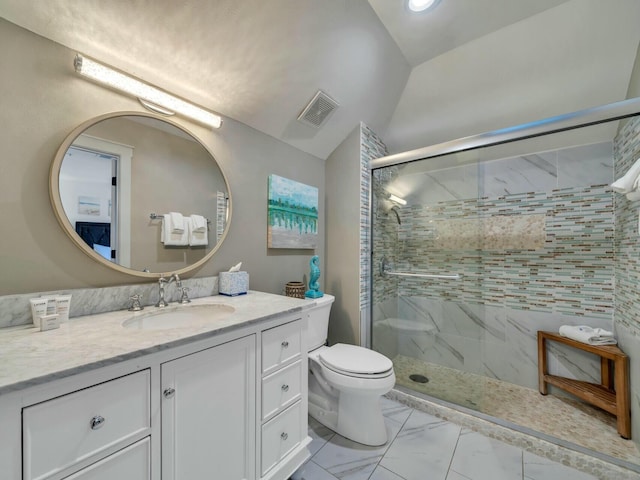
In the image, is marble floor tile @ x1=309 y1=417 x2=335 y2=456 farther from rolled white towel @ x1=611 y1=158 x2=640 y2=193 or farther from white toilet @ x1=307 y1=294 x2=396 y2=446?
rolled white towel @ x1=611 y1=158 x2=640 y2=193

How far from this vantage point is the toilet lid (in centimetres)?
153

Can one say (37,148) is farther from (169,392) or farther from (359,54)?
(359,54)

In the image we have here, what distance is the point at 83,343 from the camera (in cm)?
77

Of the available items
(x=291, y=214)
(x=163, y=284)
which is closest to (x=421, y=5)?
(x=291, y=214)

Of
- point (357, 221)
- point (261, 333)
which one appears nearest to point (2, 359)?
point (261, 333)

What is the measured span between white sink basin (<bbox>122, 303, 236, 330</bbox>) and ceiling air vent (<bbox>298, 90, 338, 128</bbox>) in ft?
4.72

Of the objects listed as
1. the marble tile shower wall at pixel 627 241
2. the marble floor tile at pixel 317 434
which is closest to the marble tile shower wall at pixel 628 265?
the marble tile shower wall at pixel 627 241

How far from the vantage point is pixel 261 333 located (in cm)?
111

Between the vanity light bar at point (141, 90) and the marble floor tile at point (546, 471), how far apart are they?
260cm

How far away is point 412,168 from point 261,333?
72.9 inches

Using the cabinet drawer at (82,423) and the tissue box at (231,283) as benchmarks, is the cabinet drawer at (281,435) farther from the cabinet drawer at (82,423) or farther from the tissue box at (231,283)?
the tissue box at (231,283)

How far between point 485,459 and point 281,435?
47.0 inches

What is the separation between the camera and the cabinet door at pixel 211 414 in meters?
0.83

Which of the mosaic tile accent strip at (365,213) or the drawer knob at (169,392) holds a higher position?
the mosaic tile accent strip at (365,213)
